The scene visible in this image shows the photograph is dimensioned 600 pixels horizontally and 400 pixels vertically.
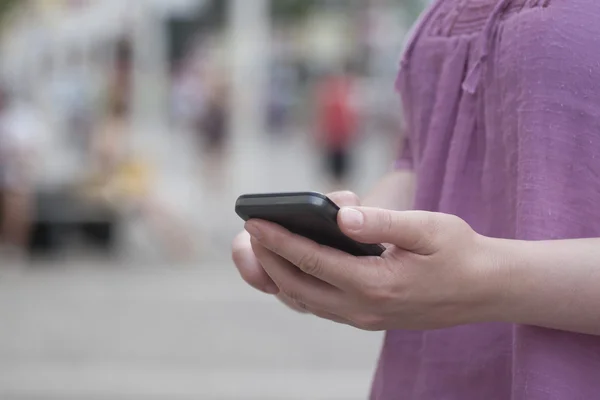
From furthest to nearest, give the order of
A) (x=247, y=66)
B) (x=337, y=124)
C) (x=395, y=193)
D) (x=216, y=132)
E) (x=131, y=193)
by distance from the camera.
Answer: (x=337, y=124) → (x=216, y=132) → (x=247, y=66) → (x=131, y=193) → (x=395, y=193)

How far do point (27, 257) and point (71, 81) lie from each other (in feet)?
23.6

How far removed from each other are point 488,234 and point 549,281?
209 millimetres

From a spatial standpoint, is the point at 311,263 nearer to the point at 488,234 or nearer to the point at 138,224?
the point at 488,234

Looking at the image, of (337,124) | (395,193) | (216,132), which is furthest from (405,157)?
(337,124)

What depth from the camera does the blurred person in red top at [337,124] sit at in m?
13.4

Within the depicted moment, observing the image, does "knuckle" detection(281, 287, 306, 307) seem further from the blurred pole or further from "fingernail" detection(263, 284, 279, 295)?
the blurred pole

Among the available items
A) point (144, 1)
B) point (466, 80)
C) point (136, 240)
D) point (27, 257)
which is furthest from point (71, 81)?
point (466, 80)

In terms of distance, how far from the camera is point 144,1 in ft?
42.1

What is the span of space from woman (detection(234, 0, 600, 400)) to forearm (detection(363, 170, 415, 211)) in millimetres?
118

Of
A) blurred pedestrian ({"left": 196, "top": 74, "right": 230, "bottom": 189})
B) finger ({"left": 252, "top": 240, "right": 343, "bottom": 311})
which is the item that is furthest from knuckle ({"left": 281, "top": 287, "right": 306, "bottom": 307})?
blurred pedestrian ({"left": 196, "top": 74, "right": 230, "bottom": 189})

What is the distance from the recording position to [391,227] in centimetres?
103

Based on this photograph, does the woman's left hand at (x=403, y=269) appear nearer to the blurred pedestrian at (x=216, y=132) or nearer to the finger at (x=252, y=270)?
the finger at (x=252, y=270)

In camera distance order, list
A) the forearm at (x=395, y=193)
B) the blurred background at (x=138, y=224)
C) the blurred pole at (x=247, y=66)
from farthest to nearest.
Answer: the blurred pole at (x=247, y=66) → the blurred background at (x=138, y=224) → the forearm at (x=395, y=193)

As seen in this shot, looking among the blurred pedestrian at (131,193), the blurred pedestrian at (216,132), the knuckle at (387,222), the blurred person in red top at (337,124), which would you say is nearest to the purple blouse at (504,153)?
the knuckle at (387,222)
